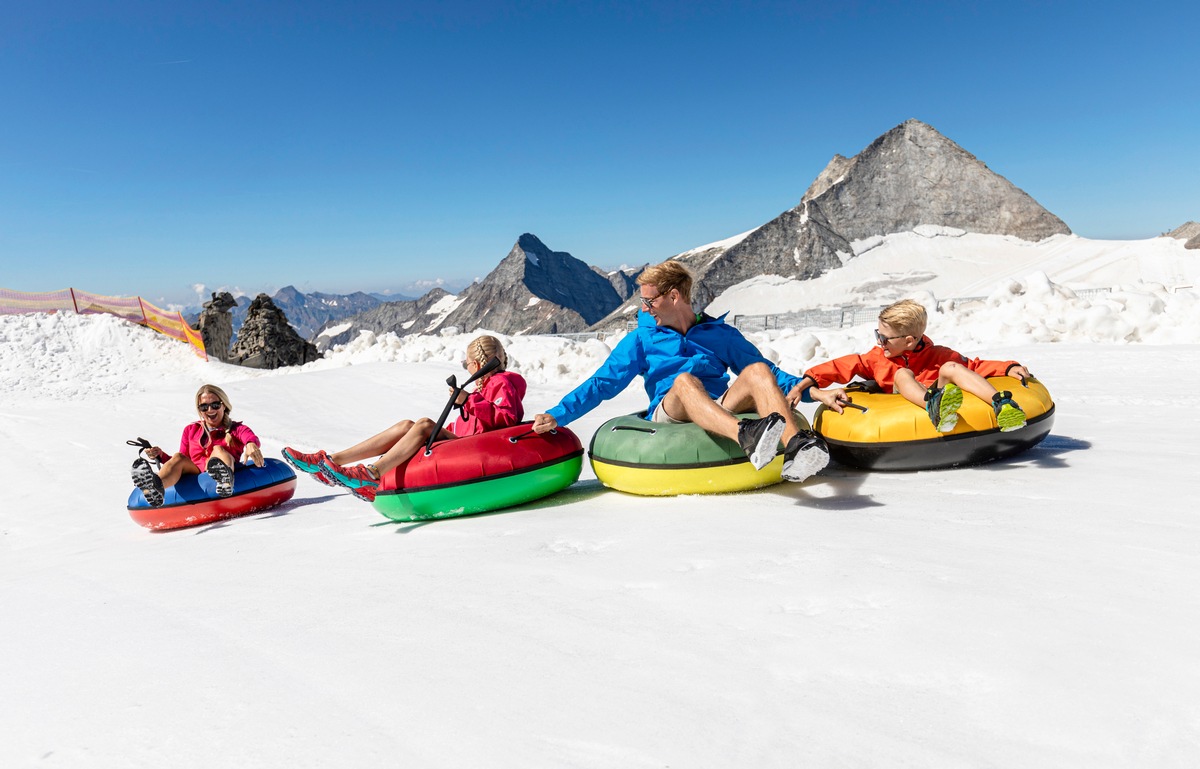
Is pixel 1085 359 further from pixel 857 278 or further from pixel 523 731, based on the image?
pixel 857 278

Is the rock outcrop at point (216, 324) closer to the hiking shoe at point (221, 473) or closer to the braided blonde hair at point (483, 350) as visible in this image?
the hiking shoe at point (221, 473)

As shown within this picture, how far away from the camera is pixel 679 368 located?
427 cm

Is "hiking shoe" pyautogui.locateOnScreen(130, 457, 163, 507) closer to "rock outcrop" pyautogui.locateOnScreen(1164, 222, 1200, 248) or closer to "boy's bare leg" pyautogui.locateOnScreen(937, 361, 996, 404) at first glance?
"boy's bare leg" pyautogui.locateOnScreen(937, 361, 996, 404)

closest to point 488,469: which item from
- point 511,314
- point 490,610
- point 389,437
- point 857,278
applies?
→ point 389,437

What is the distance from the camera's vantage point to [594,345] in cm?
1286

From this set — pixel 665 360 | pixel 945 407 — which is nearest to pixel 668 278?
pixel 665 360

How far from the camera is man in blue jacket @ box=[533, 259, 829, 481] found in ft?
12.6

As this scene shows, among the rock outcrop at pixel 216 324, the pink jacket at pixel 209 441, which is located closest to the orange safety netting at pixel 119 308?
the rock outcrop at pixel 216 324

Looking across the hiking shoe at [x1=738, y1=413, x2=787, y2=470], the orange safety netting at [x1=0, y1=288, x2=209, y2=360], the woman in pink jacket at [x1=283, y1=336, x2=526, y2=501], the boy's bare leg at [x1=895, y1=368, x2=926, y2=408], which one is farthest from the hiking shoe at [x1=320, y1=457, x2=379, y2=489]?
the orange safety netting at [x1=0, y1=288, x2=209, y2=360]

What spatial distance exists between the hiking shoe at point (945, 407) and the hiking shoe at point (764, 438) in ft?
3.42

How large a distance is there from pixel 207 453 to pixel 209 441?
100 mm

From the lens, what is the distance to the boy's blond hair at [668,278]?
4.05 meters

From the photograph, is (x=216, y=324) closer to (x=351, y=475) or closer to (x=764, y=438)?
(x=351, y=475)

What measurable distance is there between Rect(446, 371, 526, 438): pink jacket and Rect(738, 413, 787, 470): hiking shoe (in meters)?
1.59
